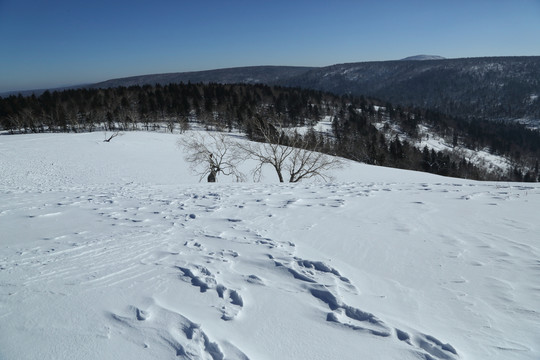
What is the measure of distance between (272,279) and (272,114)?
4736cm

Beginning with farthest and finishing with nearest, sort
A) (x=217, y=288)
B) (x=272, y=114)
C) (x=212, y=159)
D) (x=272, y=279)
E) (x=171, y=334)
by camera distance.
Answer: (x=272, y=114) → (x=212, y=159) → (x=272, y=279) → (x=217, y=288) → (x=171, y=334)

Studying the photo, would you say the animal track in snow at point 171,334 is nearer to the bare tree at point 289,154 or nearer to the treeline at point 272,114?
the bare tree at point 289,154

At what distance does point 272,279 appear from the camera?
4090 millimetres

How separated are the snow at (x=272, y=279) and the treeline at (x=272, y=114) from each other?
41.9 m

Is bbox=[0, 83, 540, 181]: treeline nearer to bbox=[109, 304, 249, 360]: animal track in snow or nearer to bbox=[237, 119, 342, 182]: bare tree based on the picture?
bbox=[237, 119, 342, 182]: bare tree

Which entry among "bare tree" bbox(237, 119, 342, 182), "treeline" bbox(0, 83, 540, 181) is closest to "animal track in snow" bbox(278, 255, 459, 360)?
"bare tree" bbox(237, 119, 342, 182)

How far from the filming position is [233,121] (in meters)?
98.9

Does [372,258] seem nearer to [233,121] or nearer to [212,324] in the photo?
[212,324]

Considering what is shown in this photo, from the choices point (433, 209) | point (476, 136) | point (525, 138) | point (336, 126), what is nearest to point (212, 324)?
point (433, 209)

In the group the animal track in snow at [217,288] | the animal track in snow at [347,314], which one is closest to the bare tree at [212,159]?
the animal track in snow at [217,288]

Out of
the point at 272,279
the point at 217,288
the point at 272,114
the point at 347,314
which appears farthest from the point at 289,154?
the point at 272,114

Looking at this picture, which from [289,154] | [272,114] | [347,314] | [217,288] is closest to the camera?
[347,314]

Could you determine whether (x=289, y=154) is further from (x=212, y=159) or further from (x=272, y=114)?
(x=272, y=114)

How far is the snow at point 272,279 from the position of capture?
284cm
